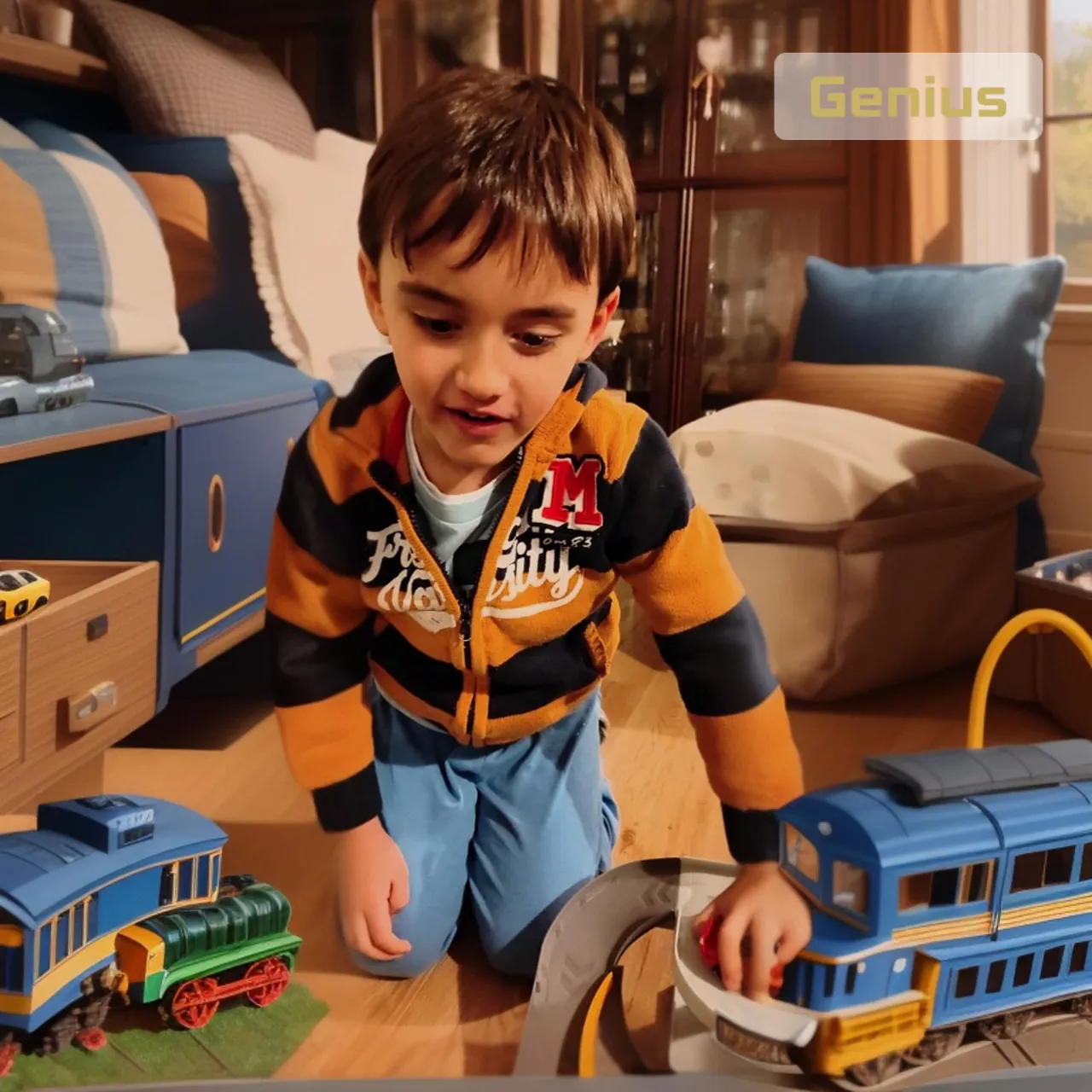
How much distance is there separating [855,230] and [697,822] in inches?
10.2

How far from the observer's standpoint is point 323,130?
0.46 m

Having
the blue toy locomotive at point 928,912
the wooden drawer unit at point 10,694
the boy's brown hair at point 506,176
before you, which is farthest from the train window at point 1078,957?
the wooden drawer unit at point 10,694

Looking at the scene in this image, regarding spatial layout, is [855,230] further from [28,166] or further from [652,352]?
[28,166]

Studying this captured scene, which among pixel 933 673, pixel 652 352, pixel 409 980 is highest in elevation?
pixel 652 352

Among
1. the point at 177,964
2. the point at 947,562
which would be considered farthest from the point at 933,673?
the point at 177,964

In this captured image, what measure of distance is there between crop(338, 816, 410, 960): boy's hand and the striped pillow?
0.79 feet

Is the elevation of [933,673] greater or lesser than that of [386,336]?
lesser

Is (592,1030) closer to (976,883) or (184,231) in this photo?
(976,883)

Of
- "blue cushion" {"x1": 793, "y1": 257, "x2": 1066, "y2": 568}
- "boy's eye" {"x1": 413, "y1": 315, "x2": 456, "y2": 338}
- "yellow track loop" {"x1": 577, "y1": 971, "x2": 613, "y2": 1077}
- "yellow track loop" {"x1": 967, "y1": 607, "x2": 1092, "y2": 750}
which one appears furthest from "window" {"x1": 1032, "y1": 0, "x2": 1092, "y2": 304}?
"yellow track loop" {"x1": 577, "y1": 971, "x2": 613, "y2": 1077}

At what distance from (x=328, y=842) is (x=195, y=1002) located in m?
0.09

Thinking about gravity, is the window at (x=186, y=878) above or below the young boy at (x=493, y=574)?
below

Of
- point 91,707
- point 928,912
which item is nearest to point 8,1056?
point 91,707

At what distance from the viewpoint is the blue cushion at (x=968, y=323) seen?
0.45 metres

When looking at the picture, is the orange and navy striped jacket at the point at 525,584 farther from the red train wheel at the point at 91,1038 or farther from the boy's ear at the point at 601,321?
the red train wheel at the point at 91,1038
